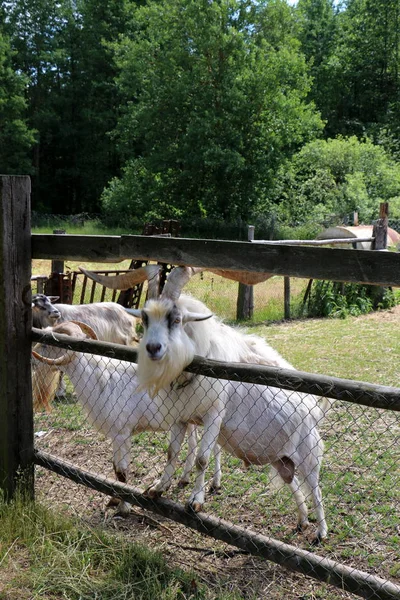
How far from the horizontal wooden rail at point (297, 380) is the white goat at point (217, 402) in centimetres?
17

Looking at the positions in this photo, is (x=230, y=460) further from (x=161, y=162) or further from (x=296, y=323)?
(x=161, y=162)

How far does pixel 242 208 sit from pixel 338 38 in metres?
20.5

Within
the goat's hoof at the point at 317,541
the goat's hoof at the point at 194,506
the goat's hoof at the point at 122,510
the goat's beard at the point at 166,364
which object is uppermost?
the goat's beard at the point at 166,364

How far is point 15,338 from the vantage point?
378cm

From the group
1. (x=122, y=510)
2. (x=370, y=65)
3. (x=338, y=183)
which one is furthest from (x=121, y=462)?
(x=370, y=65)

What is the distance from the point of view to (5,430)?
378cm

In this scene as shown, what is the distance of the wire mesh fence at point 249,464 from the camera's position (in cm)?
375

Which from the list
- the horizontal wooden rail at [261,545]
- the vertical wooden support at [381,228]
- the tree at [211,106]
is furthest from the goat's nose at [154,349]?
the tree at [211,106]

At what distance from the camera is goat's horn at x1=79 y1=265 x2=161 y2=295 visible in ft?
10.8

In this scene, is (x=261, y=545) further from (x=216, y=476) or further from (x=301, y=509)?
(x=216, y=476)

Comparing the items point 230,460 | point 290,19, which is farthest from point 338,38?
Result: point 230,460

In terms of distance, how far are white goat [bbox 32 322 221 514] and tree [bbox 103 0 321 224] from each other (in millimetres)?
23039

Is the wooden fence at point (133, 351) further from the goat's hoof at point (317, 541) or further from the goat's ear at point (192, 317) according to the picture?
Result: the goat's hoof at point (317, 541)

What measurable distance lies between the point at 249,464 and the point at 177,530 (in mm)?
645
